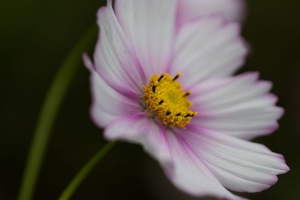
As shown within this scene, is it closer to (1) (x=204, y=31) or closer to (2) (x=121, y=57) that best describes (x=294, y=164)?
(1) (x=204, y=31)

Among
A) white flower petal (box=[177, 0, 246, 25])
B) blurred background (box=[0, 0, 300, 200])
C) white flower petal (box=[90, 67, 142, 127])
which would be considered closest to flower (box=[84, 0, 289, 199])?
white flower petal (box=[90, 67, 142, 127])

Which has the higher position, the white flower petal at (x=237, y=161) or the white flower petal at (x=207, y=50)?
the white flower petal at (x=207, y=50)

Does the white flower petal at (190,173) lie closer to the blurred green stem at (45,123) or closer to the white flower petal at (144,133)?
the white flower petal at (144,133)

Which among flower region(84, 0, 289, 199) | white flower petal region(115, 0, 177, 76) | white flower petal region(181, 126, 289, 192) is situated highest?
white flower petal region(115, 0, 177, 76)

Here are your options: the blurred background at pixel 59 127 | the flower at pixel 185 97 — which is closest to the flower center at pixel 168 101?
the flower at pixel 185 97

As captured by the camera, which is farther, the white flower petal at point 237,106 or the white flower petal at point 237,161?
the white flower petal at point 237,106

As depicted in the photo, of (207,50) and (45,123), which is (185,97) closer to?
(207,50)

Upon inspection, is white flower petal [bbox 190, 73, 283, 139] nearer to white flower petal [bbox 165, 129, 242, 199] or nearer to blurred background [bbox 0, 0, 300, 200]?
white flower petal [bbox 165, 129, 242, 199]
